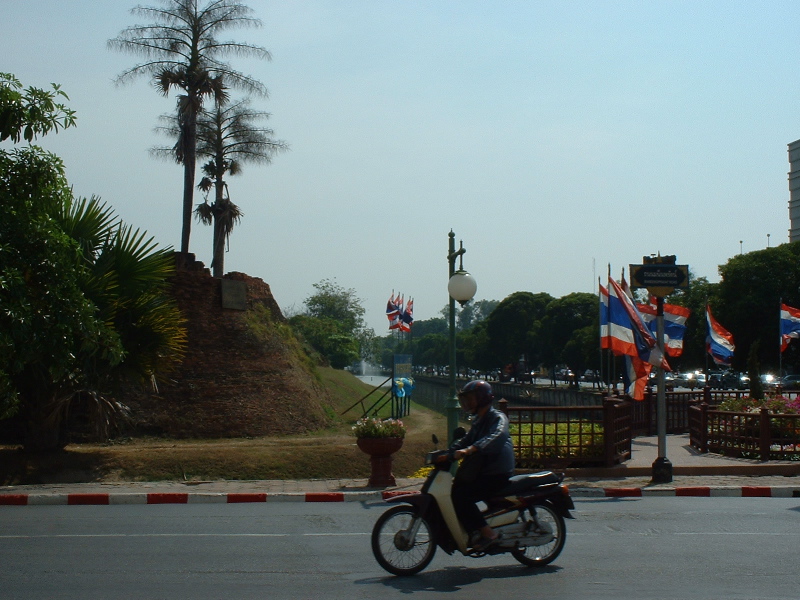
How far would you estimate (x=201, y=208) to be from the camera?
29219 millimetres

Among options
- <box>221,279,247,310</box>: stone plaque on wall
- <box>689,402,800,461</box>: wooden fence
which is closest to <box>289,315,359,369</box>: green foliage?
<box>221,279,247,310</box>: stone plaque on wall

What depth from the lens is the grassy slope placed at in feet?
46.5

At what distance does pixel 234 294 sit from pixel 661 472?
40.1 feet

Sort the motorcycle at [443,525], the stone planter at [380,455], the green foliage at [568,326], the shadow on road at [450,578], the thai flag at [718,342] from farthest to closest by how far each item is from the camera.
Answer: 1. the green foliage at [568,326]
2. the thai flag at [718,342]
3. the stone planter at [380,455]
4. the motorcycle at [443,525]
5. the shadow on road at [450,578]

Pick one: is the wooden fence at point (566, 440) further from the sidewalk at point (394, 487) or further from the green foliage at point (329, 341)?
the green foliage at point (329, 341)

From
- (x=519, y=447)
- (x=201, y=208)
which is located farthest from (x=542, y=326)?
(x=519, y=447)

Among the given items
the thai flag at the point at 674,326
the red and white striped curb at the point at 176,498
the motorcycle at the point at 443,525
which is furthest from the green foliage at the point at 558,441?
the thai flag at the point at 674,326

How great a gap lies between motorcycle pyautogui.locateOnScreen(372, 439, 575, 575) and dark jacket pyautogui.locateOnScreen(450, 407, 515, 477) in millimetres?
212

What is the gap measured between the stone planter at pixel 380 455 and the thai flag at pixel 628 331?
503 cm

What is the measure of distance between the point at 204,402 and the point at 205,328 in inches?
86.1

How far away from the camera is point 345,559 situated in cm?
765

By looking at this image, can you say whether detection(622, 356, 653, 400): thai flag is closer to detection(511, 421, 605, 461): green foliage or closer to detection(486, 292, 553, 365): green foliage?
detection(511, 421, 605, 461): green foliage

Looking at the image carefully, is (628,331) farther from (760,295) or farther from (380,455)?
(760,295)

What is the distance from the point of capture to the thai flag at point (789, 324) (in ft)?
93.1
